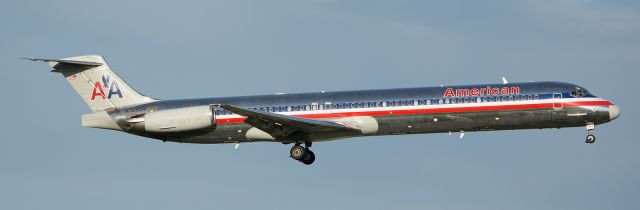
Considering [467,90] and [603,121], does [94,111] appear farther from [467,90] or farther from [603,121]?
[603,121]

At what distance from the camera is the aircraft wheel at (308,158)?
1787 inches

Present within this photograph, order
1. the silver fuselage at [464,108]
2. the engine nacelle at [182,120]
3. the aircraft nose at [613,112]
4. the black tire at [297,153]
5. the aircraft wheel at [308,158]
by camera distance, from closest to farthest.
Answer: the silver fuselage at [464,108], the aircraft nose at [613,112], the engine nacelle at [182,120], the black tire at [297,153], the aircraft wheel at [308,158]

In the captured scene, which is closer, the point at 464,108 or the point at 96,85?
the point at 464,108

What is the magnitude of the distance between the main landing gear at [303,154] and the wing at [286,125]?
662mm

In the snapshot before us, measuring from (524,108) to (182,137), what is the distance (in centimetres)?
1610

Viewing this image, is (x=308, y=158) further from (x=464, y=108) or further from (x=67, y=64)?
(x=67, y=64)

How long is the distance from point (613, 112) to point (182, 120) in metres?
19.6

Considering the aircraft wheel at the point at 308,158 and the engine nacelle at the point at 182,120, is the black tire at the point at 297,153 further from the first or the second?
the engine nacelle at the point at 182,120

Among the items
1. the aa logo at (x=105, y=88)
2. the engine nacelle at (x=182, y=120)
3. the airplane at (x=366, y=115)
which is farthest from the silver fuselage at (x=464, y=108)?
the aa logo at (x=105, y=88)

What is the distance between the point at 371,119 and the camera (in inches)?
1720

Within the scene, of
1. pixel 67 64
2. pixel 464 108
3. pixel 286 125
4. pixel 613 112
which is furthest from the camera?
pixel 67 64

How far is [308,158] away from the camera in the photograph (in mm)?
45531

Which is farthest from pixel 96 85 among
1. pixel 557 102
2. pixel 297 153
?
Result: pixel 557 102

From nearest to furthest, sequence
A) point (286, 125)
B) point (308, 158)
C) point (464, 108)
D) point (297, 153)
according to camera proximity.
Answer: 1. point (464, 108)
2. point (286, 125)
3. point (297, 153)
4. point (308, 158)
